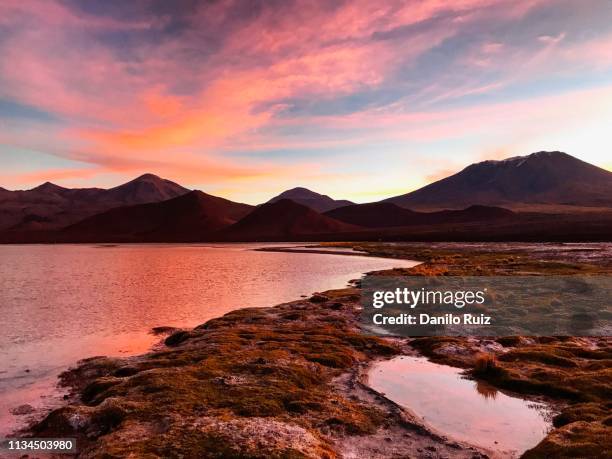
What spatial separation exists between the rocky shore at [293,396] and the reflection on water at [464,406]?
2.31ft

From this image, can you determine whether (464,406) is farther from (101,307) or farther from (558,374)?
(101,307)

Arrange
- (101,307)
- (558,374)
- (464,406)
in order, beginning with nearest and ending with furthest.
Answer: (464,406)
(558,374)
(101,307)

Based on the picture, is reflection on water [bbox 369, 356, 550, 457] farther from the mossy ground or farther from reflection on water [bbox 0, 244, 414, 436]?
reflection on water [bbox 0, 244, 414, 436]

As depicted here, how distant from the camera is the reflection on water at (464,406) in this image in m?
14.8

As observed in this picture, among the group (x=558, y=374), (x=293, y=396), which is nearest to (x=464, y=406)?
(x=558, y=374)

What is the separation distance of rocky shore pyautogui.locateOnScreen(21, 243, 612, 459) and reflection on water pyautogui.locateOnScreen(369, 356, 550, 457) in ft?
2.31

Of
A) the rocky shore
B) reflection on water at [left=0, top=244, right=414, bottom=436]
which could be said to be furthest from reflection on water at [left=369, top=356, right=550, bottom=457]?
reflection on water at [left=0, top=244, right=414, bottom=436]

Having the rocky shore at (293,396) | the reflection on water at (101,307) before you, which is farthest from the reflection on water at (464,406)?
the reflection on water at (101,307)

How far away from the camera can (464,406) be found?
1747 centimetres

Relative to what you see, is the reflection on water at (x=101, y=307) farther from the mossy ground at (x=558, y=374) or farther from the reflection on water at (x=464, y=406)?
the mossy ground at (x=558, y=374)

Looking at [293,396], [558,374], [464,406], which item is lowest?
[464,406]

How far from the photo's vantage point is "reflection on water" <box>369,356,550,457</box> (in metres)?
14.8

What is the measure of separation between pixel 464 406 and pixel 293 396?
20.8 ft

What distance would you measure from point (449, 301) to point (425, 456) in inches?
1100
